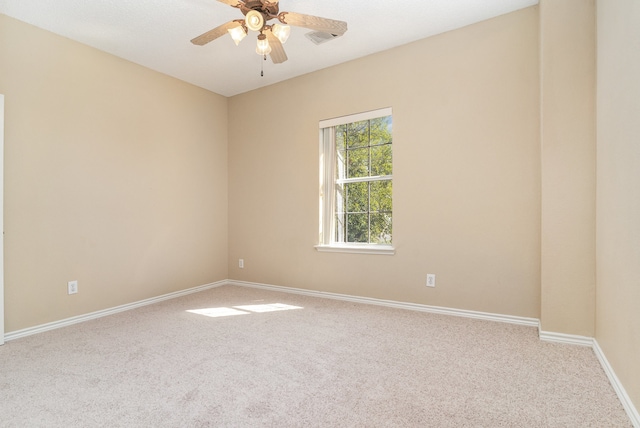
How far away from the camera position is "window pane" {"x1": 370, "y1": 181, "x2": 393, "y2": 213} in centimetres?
355

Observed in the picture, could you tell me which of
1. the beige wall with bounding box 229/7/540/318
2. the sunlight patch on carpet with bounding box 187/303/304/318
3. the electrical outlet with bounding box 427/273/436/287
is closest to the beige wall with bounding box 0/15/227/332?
the sunlight patch on carpet with bounding box 187/303/304/318

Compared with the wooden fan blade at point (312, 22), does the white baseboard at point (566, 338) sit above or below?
below

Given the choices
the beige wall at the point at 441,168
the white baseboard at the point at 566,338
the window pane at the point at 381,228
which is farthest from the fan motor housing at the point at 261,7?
the white baseboard at the point at 566,338

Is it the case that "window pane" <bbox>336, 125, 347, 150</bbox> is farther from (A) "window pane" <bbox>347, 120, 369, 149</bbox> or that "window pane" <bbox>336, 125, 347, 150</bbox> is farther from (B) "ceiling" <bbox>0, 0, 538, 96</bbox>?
(B) "ceiling" <bbox>0, 0, 538, 96</bbox>

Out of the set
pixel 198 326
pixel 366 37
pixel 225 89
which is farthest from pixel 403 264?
pixel 225 89

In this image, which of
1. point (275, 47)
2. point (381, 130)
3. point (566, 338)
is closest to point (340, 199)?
point (381, 130)

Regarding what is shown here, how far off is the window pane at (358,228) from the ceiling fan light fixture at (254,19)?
7.34 feet

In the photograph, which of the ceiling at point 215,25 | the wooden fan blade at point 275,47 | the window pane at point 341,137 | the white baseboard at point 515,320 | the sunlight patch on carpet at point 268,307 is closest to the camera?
the white baseboard at point 515,320

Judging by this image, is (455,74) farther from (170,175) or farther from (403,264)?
(170,175)

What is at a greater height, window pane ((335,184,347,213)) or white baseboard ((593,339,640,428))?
window pane ((335,184,347,213))

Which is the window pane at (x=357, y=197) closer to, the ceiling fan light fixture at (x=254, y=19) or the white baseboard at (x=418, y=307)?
the white baseboard at (x=418, y=307)

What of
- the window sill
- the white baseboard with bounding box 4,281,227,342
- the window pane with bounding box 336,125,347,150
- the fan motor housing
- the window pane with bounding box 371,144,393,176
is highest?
the fan motor housing

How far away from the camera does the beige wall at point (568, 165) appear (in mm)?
2332

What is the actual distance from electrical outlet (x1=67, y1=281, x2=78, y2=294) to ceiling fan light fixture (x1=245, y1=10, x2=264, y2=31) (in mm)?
2760
